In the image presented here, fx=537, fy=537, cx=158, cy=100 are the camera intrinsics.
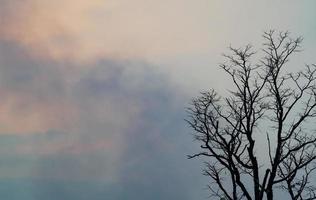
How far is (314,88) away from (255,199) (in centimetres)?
601

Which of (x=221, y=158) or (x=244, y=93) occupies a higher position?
(x=244, y=93)

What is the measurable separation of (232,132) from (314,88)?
443 centimetres

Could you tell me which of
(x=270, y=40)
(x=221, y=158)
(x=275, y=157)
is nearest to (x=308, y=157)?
(x=275, y=157)

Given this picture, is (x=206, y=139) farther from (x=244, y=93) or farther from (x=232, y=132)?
(x=244, y=93)

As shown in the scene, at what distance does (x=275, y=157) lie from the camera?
965 inches

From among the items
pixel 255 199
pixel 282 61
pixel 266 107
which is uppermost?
pixel 282 61

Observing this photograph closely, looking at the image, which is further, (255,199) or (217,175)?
(217,175)

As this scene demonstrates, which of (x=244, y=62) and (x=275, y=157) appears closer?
(x=275, y=157)

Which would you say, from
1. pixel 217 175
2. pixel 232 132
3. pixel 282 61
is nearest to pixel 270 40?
pixel 282 61

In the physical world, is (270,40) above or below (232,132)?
above

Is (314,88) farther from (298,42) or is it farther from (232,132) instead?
(232,132)

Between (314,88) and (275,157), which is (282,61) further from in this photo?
(275,157)

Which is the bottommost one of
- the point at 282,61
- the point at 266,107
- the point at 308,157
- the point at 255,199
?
the point at 255,199

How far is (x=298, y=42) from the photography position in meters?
26.1
